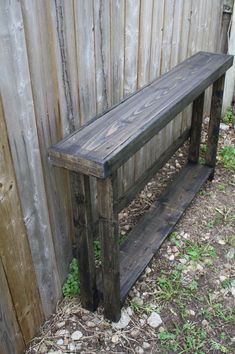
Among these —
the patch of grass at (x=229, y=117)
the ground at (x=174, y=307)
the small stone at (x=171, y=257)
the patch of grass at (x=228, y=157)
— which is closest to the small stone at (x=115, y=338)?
the ground at (x=174, y=307)

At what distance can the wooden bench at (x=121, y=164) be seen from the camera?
1.91 meters

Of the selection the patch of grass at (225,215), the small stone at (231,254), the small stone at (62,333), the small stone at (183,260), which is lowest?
the small stone at (231,254)

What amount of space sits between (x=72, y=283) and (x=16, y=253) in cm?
67

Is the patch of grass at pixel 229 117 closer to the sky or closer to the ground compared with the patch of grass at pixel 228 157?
closer to the sky

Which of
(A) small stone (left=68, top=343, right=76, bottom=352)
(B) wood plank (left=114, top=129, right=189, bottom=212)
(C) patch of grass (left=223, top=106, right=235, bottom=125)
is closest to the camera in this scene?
(A) small stone (left=68, top=343, right=76, bottom=352)

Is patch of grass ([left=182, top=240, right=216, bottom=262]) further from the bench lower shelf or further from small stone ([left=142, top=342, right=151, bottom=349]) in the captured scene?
small stone ([left=142, top=342, right=151, bottom=349])

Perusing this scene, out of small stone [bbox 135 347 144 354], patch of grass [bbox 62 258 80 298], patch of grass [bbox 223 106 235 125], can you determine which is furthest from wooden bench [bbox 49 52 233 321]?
patch of grass [bbox 223 106 235 125]

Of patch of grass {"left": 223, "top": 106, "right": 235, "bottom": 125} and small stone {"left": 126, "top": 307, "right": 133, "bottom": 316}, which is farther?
patch of grass {"left": 223, "top": 106, "right": 235, "bottom": 125}

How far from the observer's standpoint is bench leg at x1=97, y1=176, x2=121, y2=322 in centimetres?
197

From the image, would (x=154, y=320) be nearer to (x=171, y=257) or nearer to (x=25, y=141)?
(x=171, y=257)

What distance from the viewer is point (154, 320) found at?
8.17ft

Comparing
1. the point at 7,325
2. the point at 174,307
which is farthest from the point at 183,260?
the point at 7,325

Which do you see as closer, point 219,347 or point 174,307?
point 219,347

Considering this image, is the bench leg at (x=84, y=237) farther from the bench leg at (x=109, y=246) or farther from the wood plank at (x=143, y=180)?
the wood plank at (x=143, y=180)
